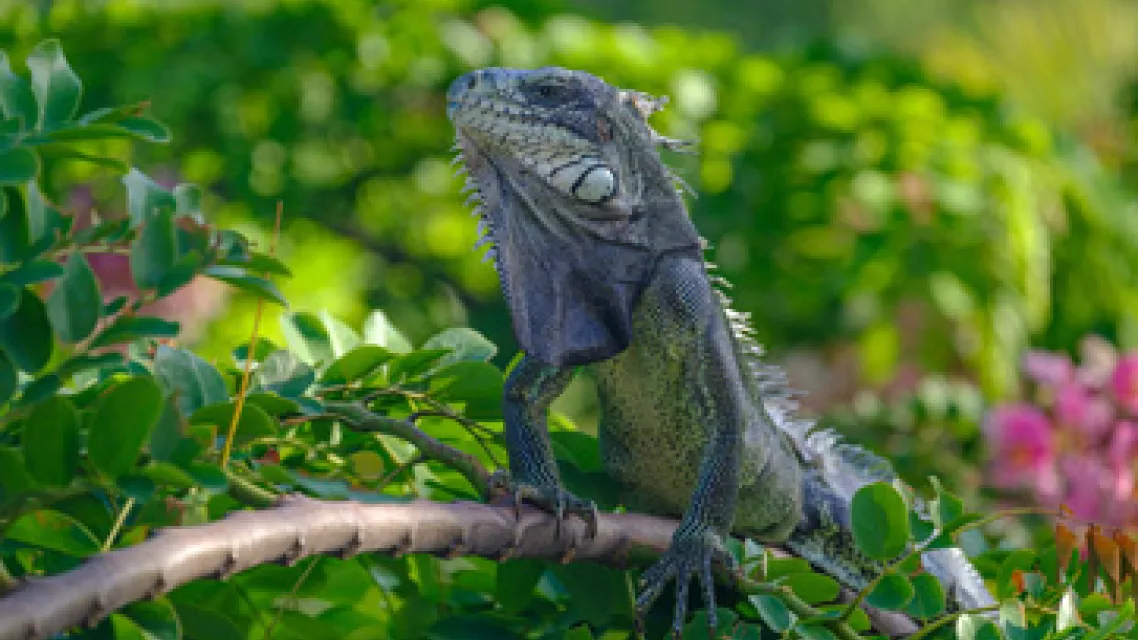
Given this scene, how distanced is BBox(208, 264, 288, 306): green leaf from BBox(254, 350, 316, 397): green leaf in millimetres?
117

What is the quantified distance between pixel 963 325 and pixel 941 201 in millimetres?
332

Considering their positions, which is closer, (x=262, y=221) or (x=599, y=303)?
(x=599, y=303)

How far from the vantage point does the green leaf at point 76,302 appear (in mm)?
758

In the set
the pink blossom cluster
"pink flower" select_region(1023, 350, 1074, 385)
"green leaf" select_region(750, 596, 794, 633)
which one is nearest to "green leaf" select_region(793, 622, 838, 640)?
"green leaf" select_region(750, 596, 794, 633)

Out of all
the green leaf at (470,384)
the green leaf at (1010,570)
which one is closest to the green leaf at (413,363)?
the green leaf at (470,384)

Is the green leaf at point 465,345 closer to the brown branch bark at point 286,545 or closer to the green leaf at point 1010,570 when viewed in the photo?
the brown branch bark at point 286,545

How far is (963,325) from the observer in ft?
11.0

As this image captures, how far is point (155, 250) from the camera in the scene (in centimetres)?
81

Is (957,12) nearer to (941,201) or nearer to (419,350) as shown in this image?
(941,201)

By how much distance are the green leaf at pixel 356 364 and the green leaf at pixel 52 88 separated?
0.89 feet

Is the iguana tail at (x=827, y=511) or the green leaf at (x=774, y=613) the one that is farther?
the iguana tail at (x=827, y=511)

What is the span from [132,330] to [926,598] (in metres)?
0.53

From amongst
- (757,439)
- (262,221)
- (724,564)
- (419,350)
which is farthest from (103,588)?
(262,221)

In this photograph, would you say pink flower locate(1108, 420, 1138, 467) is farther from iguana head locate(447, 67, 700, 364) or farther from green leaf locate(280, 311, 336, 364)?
green leaf locate(280, 311, 336, 364)
